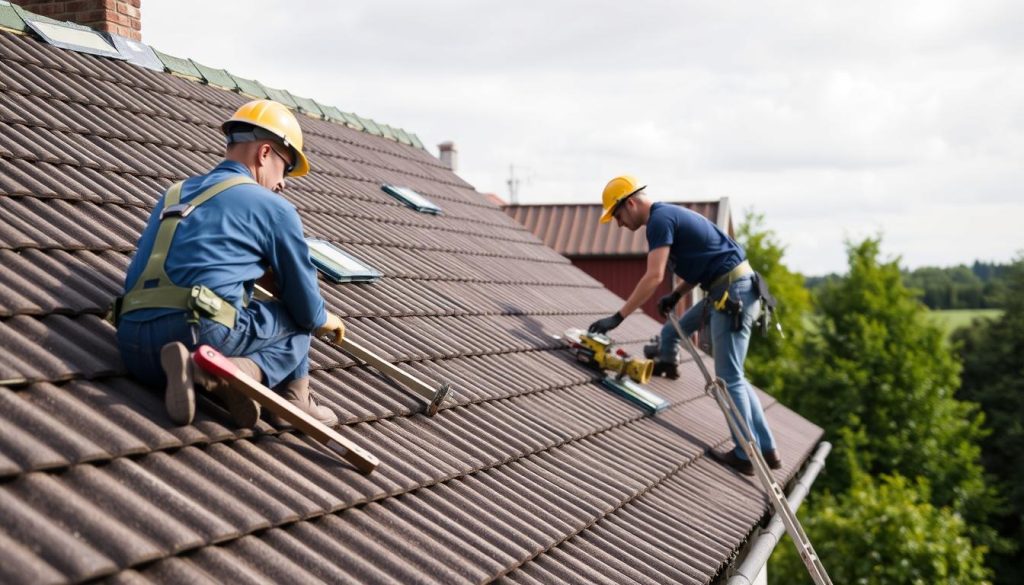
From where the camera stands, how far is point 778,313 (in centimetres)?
3762

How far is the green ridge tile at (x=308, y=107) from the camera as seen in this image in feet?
30.2

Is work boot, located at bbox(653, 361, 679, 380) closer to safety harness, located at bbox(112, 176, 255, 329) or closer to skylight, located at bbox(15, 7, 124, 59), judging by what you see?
skylight, located at bbox(15, 7, 124, 59)

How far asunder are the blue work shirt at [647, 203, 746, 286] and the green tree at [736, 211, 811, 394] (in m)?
28.9

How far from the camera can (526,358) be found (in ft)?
18.7

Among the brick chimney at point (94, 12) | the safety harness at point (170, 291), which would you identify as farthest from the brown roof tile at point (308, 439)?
the brick chimney at point (94, 12)

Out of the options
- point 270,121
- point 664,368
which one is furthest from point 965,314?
point 270,121

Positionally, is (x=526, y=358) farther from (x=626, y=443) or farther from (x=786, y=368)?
(x=786, y=368)

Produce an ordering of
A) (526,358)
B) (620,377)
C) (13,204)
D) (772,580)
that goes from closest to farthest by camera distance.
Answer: (13,204)
(526,358)
(620,377)
(772,580)

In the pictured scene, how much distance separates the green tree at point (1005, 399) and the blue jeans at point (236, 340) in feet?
101

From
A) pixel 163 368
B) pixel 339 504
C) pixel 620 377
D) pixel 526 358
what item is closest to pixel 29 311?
pixel 163 368

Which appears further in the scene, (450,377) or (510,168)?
(510,168)

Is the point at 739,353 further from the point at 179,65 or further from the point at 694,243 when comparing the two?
the point at 179,65

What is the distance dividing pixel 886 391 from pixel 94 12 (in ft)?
95.3

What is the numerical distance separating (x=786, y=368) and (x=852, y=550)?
1774cm
